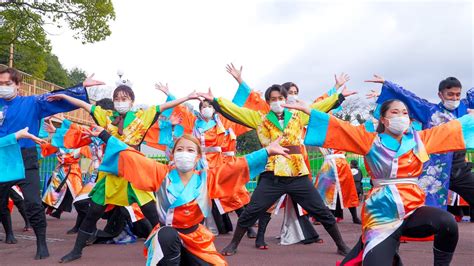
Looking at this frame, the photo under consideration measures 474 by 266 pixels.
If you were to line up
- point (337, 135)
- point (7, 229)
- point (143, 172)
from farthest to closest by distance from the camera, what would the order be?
point (7, 229)
point (143, 172)
point (337, 135)

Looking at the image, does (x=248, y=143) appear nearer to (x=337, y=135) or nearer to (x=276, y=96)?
(x=276, y=96)

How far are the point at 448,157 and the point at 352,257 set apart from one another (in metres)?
1.94

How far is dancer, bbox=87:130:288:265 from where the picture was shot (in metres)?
3.86

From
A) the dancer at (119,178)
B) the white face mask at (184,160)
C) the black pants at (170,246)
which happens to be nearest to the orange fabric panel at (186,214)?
the black pants at (170,246)

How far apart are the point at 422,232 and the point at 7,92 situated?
436cm

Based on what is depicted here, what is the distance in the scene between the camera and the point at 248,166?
13.0 ft

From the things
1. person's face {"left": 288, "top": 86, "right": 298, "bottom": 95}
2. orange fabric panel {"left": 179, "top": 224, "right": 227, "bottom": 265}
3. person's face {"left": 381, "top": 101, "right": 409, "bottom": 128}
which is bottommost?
orange fabric panel {"left": 179, "top": 224, "right": 227, "bottom": 265}

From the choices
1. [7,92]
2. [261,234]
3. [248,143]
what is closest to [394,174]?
[261,234]

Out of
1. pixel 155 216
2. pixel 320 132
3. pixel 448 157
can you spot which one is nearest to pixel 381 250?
pixel 320 132

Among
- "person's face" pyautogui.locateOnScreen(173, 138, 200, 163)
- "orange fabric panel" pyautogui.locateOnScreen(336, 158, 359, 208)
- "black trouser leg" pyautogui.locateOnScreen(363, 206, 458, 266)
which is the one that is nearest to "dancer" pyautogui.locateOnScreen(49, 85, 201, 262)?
"person's face" pyautogui.locateOnScreen(173, 138, 200, 163)

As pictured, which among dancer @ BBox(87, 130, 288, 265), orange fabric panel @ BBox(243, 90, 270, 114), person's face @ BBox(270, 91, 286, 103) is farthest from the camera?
orange fabric panel @ BBox(243, 90, 270, 114)

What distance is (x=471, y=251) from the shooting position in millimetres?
5785

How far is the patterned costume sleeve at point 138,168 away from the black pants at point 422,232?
171cm

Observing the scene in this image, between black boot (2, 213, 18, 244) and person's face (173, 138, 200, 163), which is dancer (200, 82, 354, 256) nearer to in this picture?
person's face (173, 138, 200, 163)
